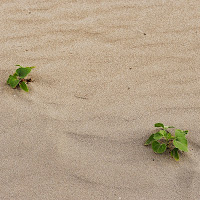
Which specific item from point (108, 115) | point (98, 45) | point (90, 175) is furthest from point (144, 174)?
point (98, 45)

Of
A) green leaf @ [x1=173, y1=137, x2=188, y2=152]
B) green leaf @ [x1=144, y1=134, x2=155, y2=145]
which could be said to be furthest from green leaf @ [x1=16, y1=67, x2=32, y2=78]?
green leaf @ [x1=173, y1=137, x2=188, y2=152]

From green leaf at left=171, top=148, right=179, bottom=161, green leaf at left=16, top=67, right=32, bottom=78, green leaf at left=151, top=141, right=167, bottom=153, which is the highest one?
green leaf at left=16, top=67, right=32, bottom=78

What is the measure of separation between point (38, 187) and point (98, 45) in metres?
1.35

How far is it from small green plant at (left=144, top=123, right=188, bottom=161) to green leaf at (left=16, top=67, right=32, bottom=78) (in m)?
0.98

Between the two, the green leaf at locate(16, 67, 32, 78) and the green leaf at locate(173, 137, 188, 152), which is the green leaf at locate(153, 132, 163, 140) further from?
the green leaf at locate(16, 67, 32, 78)

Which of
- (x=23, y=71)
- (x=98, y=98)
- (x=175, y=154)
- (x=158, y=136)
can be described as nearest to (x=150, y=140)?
(x=158, y=136)

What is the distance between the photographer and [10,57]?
9.41 ft

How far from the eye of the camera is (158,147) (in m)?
2.23

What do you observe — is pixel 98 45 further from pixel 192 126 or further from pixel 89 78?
pixel 192 126

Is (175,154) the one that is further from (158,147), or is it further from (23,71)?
(23,71)

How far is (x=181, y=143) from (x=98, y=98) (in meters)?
0.71

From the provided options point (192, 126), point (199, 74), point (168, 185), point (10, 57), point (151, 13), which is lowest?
point (168, 185)

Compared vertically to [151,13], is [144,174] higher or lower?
lower

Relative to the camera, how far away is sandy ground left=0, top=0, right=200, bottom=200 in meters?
2.14
